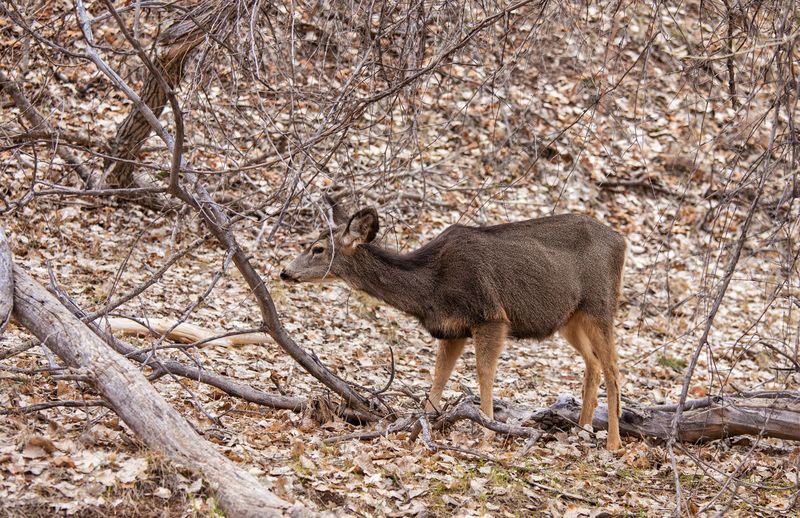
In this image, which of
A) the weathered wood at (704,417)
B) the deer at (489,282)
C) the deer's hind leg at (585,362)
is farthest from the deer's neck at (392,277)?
the deer's hind leg at (585,362)

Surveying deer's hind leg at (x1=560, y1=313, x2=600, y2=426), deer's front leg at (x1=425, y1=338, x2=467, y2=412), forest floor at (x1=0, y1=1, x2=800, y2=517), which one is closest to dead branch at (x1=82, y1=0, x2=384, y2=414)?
forest floor at (x1=0, y1=1, x2=800, y2=517)

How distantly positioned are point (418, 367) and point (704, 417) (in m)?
3.62

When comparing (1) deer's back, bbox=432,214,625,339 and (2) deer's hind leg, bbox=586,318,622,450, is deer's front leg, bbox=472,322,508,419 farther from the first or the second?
(2) deer's hind leg, bbox=586,318,622,450

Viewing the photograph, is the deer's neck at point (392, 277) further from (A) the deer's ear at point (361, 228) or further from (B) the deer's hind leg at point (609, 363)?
(B) the deer's hind leg at point (609, 363)

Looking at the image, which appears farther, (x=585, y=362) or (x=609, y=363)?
(x=585, y=362)

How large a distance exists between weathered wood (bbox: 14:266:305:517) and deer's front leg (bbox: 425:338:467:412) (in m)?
3.18

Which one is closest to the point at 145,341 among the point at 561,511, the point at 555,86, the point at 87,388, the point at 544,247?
the point at 87,388

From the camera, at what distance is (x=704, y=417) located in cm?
784

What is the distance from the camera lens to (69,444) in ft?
18.7

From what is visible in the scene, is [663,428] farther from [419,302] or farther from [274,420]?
[274,420]

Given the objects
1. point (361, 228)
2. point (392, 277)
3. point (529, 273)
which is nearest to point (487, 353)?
point (529, 273)

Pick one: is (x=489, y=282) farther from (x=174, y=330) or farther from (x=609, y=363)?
(x=174, y=330)

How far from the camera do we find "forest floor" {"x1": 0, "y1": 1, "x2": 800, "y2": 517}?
5.74 m

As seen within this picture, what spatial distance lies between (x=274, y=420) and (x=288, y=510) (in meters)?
2.50
